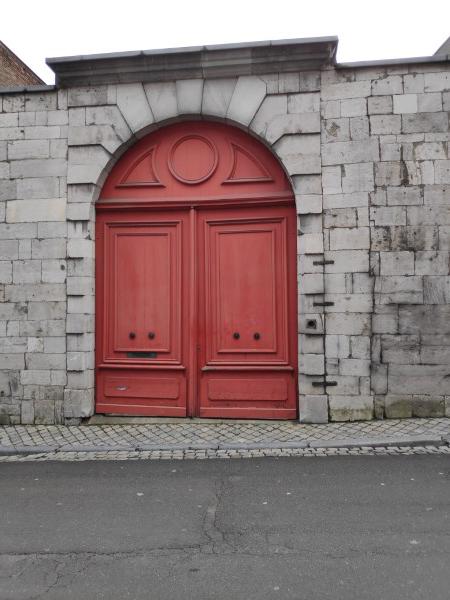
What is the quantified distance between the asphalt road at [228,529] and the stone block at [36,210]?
129 inches

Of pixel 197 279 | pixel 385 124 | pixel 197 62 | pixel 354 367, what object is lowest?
pixel 354 367

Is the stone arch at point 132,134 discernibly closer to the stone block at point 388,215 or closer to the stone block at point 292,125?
the stone block at point 292,125

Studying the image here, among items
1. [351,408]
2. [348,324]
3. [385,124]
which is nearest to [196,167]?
[385,124]

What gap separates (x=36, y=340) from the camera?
6.71 m

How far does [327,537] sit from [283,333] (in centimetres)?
353

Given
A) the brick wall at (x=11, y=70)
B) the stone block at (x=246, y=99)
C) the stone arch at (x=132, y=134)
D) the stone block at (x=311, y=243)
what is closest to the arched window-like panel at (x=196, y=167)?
the stone arch at (x=132, y=134)

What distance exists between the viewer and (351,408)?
630 cm

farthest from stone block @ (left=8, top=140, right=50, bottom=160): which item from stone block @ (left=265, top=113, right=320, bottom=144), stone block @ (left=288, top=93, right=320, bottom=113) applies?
stone block @ (left=288, top=93, right=320, bottom=113)

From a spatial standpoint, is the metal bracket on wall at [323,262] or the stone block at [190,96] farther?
the stone block at [190,96]

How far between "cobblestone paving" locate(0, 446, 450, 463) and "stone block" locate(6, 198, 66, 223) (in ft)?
10.1

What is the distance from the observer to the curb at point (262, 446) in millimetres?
5336

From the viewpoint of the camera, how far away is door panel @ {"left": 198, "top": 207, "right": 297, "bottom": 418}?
21.7 feet

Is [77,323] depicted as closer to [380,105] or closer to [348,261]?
[348,261]

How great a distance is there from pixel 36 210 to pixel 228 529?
16.4 ft
